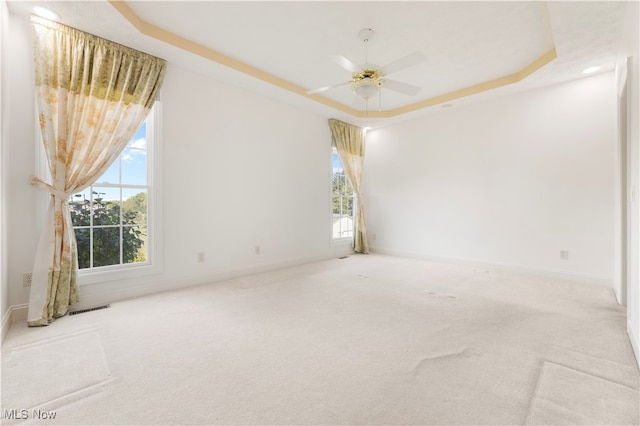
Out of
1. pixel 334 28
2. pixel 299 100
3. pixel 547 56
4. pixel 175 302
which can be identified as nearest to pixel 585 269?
pixel 547 56

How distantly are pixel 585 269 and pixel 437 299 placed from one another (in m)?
2.25

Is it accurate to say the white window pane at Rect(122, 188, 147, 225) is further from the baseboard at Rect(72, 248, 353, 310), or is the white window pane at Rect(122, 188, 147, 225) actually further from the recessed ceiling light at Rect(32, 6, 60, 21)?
the recessed ceiling light at Rect(32, 6, 60, 21)

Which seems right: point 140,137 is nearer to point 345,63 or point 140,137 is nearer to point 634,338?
point 345,63

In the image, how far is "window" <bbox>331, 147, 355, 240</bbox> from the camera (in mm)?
5566

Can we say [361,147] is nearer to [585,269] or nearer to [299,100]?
[299,100]

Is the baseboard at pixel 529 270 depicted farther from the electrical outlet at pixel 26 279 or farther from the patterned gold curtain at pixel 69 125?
the electrical outlet at pixel 26 279

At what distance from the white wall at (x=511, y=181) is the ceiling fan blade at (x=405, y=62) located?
8.88 ft

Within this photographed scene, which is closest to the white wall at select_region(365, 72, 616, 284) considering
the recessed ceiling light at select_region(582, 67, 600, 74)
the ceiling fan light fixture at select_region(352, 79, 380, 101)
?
the recessed ceiling light at select_region(582, 67, 600, 74)

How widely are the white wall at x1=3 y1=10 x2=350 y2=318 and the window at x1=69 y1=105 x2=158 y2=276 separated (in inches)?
6.9

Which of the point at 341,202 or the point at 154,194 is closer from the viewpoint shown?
the point at 154,194

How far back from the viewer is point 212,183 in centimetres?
362

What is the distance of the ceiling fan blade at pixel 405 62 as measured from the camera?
2.24 m

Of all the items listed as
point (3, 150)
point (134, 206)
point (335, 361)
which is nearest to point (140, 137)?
point (134, 206)

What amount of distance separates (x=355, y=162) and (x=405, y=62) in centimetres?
337
